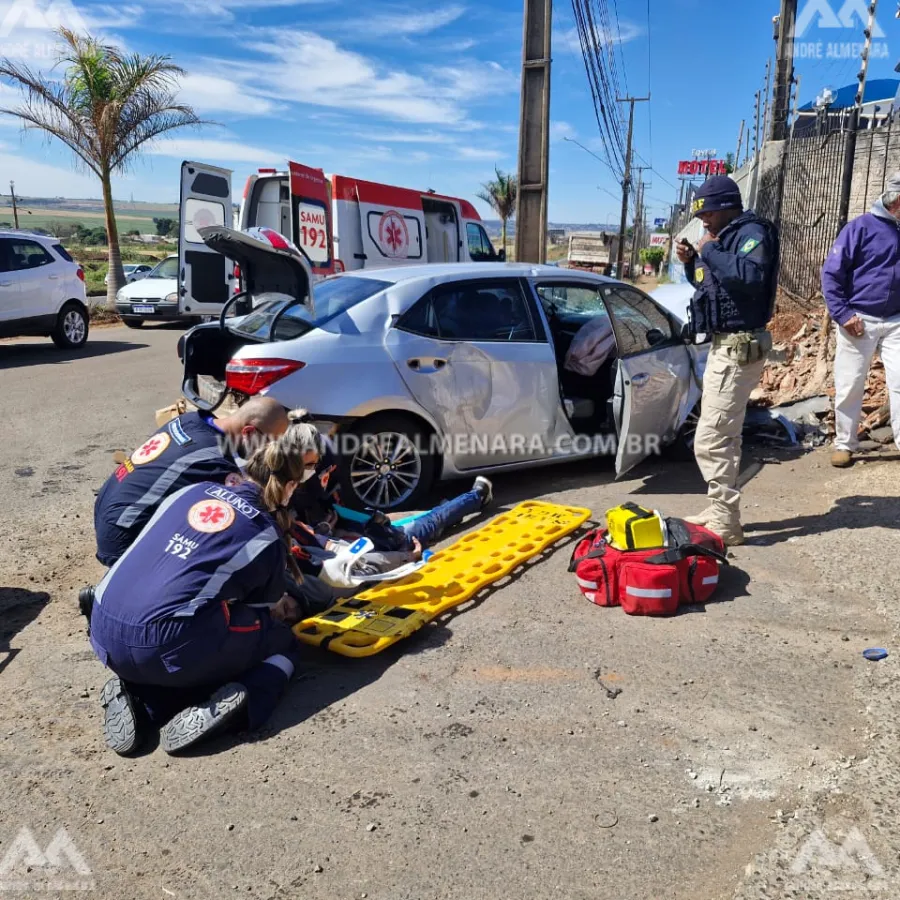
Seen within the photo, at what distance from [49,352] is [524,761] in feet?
40.9

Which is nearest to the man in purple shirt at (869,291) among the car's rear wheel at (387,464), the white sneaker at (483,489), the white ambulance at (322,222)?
the white sneaker at (483,489)

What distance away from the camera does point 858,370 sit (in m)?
5.85

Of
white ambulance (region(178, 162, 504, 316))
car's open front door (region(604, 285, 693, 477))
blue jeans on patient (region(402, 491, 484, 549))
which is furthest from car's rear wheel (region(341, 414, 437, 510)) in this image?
white ambulance (region(178, 162, 504, 316))

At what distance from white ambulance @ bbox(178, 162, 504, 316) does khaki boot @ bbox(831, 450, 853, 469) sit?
21.4ft

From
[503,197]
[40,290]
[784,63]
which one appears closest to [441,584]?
[40,290]

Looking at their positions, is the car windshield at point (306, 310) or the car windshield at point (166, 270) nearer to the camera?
the car windshield at point (306, 310)

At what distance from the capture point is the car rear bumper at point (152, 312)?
53.5 ft

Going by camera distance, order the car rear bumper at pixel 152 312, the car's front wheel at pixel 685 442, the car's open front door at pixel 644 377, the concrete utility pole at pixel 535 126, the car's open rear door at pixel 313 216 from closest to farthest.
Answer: the car's open front door at pixel 644 377
the car's front wheel at pixel 685 442
the concrete utility pole at pixel 535 126
the car's open rear door at pixel 313 216
the car rear bumper at pixel 152 312

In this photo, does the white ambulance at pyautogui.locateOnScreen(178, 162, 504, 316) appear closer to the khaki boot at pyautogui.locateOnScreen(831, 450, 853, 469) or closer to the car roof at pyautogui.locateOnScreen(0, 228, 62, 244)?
the car roof at pyautogui.locateOnScreen(0, 228, 62, 244)

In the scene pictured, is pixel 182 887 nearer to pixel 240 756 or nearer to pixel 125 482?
pixel 240 756

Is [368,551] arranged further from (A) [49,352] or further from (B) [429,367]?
Result: (A) [49,352]

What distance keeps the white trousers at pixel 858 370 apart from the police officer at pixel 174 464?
166 inches

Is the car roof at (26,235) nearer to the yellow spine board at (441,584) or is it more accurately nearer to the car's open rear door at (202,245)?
the car's open rear door at (202,245)

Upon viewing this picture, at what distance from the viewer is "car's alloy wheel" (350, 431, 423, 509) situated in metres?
5.04
